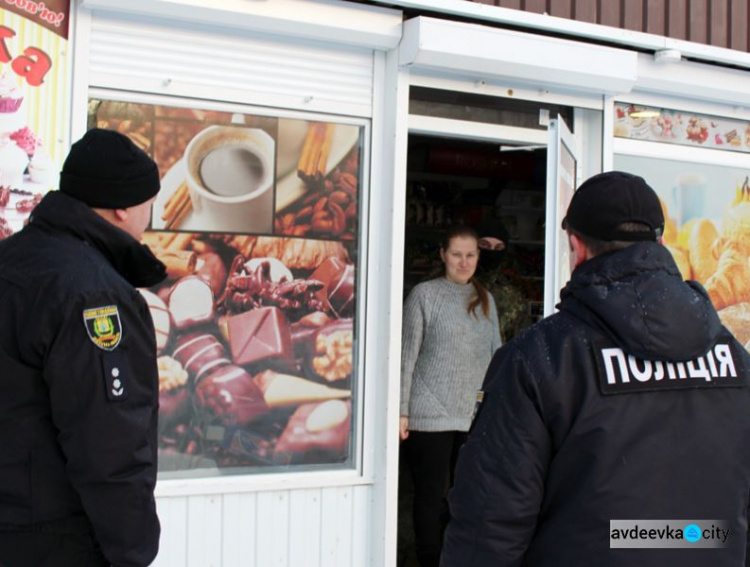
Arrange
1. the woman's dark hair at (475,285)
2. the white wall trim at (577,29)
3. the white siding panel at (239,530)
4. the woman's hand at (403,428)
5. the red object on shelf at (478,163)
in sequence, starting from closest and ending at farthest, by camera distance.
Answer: the white siding panel at (239,530)
the white wall trim at (577,29)
the woman's hand at (403,428)
the woman's dark hair at (475,285)
the red object on shelf at (478,163)

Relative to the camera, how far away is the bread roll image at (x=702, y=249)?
5.96 m

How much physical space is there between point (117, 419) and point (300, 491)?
2318 mm

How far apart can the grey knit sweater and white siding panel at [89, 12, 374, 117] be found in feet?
3.59

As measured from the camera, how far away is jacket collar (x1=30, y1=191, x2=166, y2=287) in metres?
2.57

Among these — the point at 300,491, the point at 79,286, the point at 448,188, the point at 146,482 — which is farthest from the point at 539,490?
the point at 448,188

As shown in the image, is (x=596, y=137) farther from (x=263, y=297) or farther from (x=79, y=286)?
→ (x=79, y=286)

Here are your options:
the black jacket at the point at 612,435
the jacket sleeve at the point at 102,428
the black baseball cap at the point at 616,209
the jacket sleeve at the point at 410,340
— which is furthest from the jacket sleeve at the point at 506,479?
Result: the jacket sleeve at the point at 410,340

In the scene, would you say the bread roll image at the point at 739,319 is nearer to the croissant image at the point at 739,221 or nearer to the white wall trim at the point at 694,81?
the croissant image at the point at 739,221

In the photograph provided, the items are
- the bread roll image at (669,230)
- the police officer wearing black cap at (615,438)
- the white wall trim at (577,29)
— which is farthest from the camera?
the bread roll image at (669,230)

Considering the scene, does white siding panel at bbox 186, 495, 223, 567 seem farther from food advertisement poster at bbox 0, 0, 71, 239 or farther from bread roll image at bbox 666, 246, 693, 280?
bread roll image at bbox 666, 246, 693, 280

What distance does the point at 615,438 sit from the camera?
2.08 meters

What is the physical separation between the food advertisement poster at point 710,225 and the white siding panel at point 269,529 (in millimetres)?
2611

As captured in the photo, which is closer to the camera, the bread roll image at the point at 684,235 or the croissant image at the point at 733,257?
the bread roll image at the point at 684,235

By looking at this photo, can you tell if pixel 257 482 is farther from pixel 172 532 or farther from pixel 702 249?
pixel 702 249
